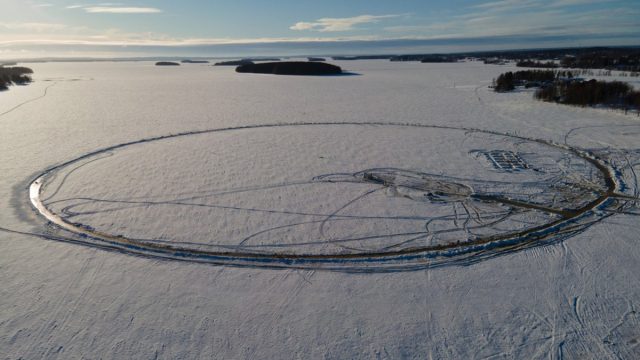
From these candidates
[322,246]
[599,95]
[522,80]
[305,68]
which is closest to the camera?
[322,246]

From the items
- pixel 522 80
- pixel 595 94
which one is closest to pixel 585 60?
pixel 522 80

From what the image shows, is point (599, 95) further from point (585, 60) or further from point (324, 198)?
point (585, 60)

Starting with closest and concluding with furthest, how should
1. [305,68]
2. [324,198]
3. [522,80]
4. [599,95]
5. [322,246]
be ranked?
[322,246], [324,198], [599,95], [522,80], [305,68]

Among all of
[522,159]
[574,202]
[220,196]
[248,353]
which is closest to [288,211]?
[220,196]

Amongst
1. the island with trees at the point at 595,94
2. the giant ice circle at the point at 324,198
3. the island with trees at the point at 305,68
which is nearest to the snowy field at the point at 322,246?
the giant ice circle at the point at 324,198

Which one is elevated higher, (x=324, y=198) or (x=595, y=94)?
(x=595, y=94)

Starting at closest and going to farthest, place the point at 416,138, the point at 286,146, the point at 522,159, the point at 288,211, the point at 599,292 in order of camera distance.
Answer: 1. the point at 599,292
2. the point at 288,211
3. the point at 522,159
4. the point at 286,146
5. the point at 416,138

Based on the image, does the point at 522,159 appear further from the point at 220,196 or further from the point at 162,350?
the point at 162,350

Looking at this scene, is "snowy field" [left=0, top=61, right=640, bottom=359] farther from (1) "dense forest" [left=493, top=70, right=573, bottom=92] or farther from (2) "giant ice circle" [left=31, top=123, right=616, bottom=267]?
(1) "dense forest" [left=493, top=70, right=573, bottom=92]

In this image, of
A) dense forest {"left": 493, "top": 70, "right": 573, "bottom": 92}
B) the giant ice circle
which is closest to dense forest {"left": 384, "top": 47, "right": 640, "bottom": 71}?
dense forest {"left": 493, "top": 70, "right": 573, "bottom": 92}

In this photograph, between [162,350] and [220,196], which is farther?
[220,196]
